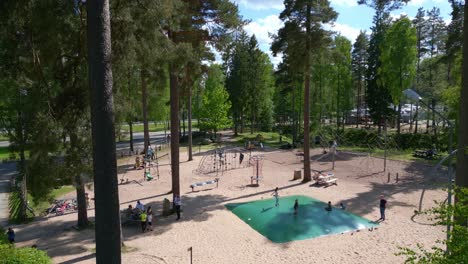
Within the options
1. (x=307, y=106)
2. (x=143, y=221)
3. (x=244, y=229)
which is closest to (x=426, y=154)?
(x=307, y=106)

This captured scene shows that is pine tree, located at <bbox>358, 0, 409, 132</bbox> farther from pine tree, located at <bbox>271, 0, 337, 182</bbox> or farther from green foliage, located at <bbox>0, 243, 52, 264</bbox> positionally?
green foliage, located at <bbox>0, 243, 52, 264</bbox>

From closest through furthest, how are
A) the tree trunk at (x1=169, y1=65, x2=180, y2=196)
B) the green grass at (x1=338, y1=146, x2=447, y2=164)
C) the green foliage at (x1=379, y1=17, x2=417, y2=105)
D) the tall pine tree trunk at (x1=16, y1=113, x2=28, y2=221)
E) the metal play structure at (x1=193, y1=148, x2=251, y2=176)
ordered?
1. the tall pine tree trunk at (x1=16, y1=113, x2=28, y2=221)
2. the tree trunk at (x1=169, y1=65, x2=180, y2=196)
3. the metal play structure at (x1=193, y1=148, x2=251, y2=176)
4. the green grass at (x1=338, y1=146, x2=447, y2=164)
5. the green foliage at (x1=379, y1=17, x2=417, y2=105)

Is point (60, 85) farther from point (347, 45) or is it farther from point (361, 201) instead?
point (347, 45)

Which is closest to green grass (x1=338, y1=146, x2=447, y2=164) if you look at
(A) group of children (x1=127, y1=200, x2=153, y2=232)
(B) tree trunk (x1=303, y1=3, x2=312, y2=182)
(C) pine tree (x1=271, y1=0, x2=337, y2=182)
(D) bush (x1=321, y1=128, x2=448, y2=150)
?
(D) bush (x1=321, y1=128, x2=448, y2=150)

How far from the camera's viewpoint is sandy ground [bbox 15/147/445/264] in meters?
13.8

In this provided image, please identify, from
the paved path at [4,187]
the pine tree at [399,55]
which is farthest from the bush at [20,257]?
the pine tree at [399,55]

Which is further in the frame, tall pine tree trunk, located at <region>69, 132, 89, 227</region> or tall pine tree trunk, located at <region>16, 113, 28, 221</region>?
tall pine tree trunk, located at <region>16, 113, 28, 221</region>

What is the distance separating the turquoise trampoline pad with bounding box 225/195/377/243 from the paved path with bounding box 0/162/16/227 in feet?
42.7

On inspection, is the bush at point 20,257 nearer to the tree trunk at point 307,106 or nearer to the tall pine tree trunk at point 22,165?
the tall pine tree trunk at point 22,165

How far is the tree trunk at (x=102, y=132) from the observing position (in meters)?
6.76

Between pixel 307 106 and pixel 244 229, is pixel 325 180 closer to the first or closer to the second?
pixel 307 106

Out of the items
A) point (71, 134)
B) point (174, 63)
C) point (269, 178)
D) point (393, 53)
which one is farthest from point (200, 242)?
point (393, 53)

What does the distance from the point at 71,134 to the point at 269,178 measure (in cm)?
1696

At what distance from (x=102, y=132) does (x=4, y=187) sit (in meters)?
25.1
